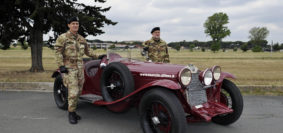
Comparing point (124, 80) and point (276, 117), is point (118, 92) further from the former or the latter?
point (276, 117)

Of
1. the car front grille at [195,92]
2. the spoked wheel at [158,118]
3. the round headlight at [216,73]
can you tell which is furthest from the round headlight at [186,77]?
the round headlight at [216,73]

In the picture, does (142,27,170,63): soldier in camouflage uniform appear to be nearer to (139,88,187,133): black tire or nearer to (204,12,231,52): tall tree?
(139,88,187,133): black tire

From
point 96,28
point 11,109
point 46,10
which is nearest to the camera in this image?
point 11,109

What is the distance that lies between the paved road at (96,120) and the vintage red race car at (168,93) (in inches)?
13.2

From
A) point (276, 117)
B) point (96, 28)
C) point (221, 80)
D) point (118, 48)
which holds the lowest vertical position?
point (276, 117)

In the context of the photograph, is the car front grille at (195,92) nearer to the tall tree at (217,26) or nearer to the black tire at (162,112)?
the black tire at (162,112)

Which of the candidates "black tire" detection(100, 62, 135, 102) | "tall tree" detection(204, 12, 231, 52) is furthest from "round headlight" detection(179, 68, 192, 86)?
Answer: "tall tree" detection(204, 12, 231, 52)

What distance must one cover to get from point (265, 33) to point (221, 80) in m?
104

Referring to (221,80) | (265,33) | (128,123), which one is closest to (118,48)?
(128,123)

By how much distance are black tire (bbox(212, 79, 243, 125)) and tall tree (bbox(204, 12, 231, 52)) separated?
72524 mm

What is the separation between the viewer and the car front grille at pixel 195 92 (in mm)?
3438

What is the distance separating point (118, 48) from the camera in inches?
185

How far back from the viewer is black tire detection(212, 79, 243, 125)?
3.69 meters

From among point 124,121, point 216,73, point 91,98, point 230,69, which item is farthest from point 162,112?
point 230,69
